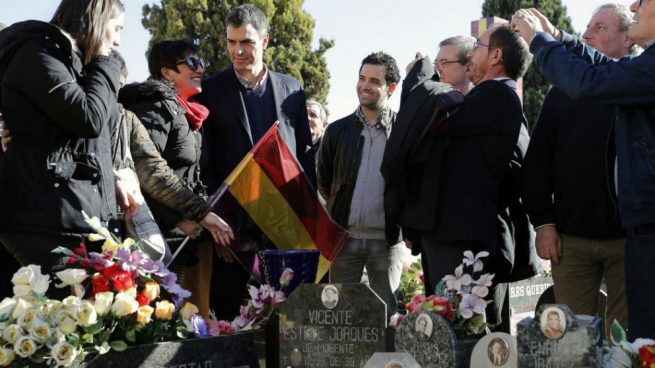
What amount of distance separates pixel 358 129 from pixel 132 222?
2.18m

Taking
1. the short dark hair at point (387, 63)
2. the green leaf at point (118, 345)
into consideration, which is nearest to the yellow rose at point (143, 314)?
the green leaf at point (118, 345)

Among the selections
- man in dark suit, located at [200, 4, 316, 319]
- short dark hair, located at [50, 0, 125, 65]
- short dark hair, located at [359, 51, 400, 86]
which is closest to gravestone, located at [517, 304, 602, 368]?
short dark hair, located at [50, 0, 125, 65]

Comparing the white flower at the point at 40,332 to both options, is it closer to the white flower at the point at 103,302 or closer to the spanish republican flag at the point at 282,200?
the white flower at the point at 103,302

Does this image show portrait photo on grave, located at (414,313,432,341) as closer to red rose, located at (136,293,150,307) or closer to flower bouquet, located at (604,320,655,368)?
flower bouquet, located at (604,320,655,368)

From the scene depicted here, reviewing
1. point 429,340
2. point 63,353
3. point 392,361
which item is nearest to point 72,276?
point 63,353

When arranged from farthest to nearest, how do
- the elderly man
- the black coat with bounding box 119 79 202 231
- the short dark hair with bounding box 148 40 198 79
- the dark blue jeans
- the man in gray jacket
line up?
the man in gray jacket < the short dark hair with bounding box 148 40 198 79 < the black coat with bounding box 119 79 202 231 < the elderly man < the dark blue jeans

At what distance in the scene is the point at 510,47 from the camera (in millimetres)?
4938

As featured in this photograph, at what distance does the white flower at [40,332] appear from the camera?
10.3 feet

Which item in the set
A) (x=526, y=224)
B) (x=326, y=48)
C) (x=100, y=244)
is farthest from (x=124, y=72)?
(x=326, y=48)

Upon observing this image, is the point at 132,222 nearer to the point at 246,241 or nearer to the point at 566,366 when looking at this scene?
the point at 246,241

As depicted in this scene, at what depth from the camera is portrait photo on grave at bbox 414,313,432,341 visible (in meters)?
3.38

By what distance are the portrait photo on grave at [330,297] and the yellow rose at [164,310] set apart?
63cm

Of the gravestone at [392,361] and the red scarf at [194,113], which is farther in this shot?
the red scarf at [194,113]

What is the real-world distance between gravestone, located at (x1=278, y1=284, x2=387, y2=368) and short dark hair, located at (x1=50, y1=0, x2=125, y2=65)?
139 cm
